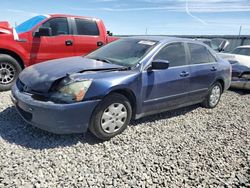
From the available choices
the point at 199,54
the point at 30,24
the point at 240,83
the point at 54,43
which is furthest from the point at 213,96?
the point at 30,24

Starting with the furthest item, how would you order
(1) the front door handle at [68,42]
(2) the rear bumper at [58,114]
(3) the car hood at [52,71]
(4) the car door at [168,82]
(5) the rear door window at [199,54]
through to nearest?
1. (1) the front door handle at [68,42]
2. (5) the rear door window at [199,54]
3. (4) the car door at [168,82]
4. (3) the car hood at [52,71]
5. (2) the rear bumper at [58,114]

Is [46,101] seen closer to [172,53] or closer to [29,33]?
[172,53]

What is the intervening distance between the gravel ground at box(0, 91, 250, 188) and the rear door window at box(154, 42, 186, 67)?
3.58 feet

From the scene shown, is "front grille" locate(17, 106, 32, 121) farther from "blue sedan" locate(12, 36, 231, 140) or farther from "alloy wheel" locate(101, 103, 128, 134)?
"alloy wheel" locate(101, 103, 128, 134)

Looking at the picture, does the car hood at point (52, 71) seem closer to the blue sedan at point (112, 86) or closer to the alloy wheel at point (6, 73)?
the blue sedan at point (112, 86)

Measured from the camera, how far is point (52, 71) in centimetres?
358

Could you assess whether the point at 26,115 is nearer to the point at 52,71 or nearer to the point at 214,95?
the point at 52,71

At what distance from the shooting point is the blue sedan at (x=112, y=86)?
3254 millimetres

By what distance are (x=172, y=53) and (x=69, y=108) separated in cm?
226

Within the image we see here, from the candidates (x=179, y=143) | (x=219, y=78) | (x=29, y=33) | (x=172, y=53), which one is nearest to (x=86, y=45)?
(x=29, y=33)

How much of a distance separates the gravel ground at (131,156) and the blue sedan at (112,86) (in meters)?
0.26

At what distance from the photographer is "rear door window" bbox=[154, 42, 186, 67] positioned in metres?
4.34

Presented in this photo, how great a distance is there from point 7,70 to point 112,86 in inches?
126

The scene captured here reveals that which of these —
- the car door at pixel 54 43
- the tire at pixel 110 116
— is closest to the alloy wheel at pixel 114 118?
the tire at pixel 110 116
